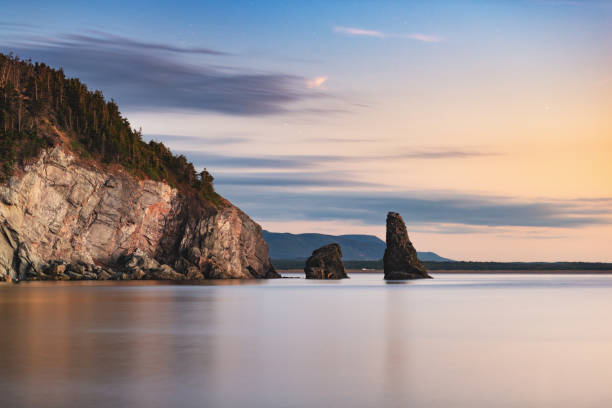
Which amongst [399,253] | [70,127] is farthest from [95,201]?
[399,253]

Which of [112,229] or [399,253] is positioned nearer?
[112,229]

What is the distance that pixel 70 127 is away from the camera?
134 metres

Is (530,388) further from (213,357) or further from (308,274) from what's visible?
(308,274)

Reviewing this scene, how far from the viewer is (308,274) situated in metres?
156

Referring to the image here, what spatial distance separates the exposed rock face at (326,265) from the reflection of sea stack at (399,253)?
11.0 metres

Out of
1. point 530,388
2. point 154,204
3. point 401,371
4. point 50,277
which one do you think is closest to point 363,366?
point 401,371

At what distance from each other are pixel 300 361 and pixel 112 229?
110477 mm

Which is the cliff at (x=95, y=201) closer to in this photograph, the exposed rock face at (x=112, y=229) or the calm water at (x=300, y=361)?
the exposed rock face at (x=112, y=229)

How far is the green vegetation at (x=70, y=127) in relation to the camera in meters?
115

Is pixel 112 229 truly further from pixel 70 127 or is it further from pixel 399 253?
pixel 399 253

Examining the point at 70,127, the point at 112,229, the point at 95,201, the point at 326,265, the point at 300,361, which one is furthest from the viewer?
the point at 326,265

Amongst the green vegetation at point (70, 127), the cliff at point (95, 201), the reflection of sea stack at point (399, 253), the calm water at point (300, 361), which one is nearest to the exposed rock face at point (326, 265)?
the reflection of sea stack at point (399, 253)

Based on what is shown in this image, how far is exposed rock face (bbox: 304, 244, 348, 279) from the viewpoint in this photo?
15538cm

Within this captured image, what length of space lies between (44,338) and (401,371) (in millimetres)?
14337
